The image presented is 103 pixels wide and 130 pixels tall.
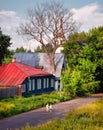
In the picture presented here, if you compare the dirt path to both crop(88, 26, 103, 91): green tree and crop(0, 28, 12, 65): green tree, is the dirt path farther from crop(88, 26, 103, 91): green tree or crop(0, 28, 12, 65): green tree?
crop(88, 26, 103, 91): green tree

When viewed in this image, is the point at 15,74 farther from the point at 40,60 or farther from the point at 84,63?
the point at 40,60

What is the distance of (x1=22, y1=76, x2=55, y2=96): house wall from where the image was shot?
47.9 meters

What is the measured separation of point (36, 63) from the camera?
5997 centimetres

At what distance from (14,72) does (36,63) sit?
39.0 feet

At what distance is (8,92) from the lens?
141 feet

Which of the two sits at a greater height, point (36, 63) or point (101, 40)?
point (101, 40)

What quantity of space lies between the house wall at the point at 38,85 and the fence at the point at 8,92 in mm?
2466

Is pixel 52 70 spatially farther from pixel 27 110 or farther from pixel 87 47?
Answer: pixel 27 110

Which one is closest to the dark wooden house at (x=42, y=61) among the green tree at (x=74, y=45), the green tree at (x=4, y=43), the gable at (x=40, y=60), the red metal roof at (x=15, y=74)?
the gable at (x=40, y=60)

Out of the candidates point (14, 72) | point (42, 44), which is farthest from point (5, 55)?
point (42, 44)

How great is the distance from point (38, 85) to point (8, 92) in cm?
952

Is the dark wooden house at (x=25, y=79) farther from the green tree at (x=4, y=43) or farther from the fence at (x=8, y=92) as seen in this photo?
the green tree at (x=4, y=43)

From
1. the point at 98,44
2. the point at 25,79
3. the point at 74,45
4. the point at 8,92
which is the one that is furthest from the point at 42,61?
the point at 8,92

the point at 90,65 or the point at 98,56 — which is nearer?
the point at 90,65
